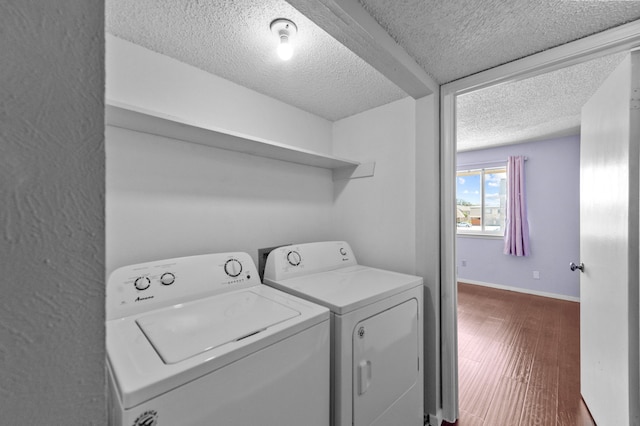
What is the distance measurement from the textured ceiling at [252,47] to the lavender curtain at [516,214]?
3282 mm

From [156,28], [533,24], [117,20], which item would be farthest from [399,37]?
[117,20]

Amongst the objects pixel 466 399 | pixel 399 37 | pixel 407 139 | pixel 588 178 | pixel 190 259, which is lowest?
pixel 466 399

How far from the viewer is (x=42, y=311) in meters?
0.28

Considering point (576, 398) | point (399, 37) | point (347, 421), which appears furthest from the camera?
point (576, 398)

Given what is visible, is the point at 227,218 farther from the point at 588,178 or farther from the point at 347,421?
the point at 588,178

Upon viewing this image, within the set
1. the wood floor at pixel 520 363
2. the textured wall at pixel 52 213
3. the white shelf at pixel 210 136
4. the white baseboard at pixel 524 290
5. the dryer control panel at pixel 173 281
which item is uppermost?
the white shelf at pixel 210 136

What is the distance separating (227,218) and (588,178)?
7.85 ft

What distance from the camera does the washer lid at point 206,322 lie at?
853 millimetres

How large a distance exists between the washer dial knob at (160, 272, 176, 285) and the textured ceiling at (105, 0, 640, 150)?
1.17 m

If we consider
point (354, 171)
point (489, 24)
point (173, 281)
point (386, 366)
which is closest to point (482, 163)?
point (354, 171)

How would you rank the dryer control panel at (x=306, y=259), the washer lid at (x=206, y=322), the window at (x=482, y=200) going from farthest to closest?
the window at (x=482, y=200), the dryer control panel at (x=306, y=259), the washer lid at (x=206, y=322)

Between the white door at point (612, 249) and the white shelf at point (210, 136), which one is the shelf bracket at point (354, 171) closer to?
the white shelf at point (210, 136)

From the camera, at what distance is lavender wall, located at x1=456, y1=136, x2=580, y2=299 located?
3709 millimetres

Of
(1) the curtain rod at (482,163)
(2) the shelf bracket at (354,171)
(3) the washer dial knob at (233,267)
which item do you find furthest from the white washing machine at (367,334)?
(1) the curtain rod at (482,163)
